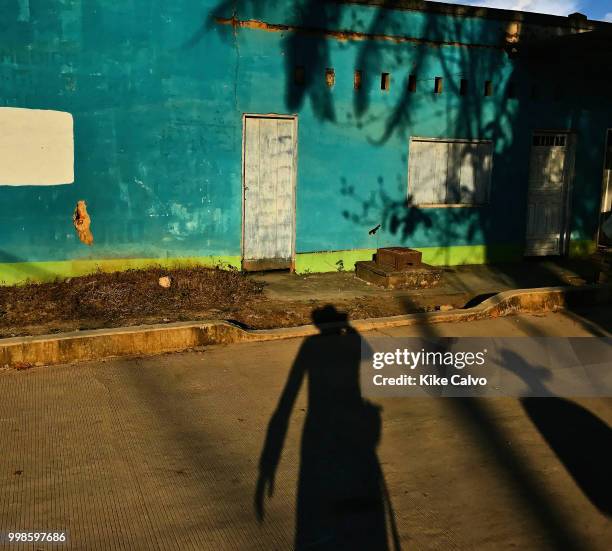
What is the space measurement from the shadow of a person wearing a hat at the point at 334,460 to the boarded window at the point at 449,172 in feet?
16.8

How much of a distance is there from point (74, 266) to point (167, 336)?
2.90m

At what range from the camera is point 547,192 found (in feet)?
41.5

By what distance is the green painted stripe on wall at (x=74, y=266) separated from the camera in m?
8.90

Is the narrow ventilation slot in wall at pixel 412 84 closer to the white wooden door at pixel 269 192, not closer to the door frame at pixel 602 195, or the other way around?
the white wooden door at pixel 269 192

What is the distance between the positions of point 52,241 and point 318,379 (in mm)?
4644

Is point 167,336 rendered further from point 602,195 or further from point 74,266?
point 602,195

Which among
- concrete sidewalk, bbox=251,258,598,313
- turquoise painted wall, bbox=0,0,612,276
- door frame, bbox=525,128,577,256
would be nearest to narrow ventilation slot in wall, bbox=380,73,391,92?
turquoise painted wall, bbox=0,0,612,276

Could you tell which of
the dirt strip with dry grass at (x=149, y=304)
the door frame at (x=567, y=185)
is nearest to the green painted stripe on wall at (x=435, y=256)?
the door frame at (x=567, y=185)

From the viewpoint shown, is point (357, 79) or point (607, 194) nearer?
point (357, 79)

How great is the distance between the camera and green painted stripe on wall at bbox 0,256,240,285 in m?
8.90

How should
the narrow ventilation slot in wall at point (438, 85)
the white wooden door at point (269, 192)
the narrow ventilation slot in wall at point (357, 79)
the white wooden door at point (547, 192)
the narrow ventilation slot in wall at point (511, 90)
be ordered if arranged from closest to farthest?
the white wooden door at point (269, 192), the narrow ventilation slot in wall at point (357, 79), the narrow ventilation slot in wall at point (438, 85), the narrow ventilation slot in wall at point (511, 90), the white wooden door at point (547, 192)

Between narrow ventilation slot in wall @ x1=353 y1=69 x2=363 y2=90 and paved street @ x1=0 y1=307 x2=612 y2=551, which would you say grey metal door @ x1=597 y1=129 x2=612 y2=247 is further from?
paved street @ x1=0 y1=307 x2=612 y2=551

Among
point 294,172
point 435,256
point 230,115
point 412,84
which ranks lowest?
point 435,256

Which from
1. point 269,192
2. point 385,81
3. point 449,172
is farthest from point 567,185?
point 269,192
